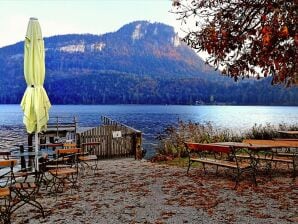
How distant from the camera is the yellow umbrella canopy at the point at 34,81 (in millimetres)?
8695

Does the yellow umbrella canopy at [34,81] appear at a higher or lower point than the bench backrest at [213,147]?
higher

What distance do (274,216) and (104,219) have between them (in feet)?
8.21

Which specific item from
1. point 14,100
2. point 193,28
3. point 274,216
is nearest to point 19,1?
point 193,28

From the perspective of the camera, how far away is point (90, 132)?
48.7 ft

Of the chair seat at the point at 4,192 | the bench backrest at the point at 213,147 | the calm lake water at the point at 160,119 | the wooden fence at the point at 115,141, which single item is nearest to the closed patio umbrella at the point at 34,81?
the chair seat at the point at 4,192

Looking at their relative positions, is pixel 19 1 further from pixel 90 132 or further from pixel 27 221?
pixel 27 221

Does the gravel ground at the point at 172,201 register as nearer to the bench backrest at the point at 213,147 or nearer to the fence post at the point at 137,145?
the bench backrest at the point at 213,147

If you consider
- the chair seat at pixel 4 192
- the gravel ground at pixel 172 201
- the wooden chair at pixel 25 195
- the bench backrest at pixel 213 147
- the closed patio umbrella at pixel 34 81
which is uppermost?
the closed patio umbrella at pixel 34 81

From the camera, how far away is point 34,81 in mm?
8805

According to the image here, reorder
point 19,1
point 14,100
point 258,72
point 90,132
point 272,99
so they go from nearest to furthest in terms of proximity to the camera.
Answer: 1. point 258,72
2. point 90,132
3. point 19,1
4. point 272,99
5. point 14,100

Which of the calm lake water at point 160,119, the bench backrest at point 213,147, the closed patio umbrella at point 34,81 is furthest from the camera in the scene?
the calm lake water at point 160,119

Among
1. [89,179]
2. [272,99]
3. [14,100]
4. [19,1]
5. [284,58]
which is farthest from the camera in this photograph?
[14,100]

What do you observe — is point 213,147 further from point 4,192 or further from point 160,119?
point 160,119

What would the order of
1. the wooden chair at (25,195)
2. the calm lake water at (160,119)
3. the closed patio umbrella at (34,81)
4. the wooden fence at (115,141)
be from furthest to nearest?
the calm lake water at (160,119)
the wooden fence at (115,141)
the closed patio umbrella at (34,81)
the wooden chair at (25,195)
